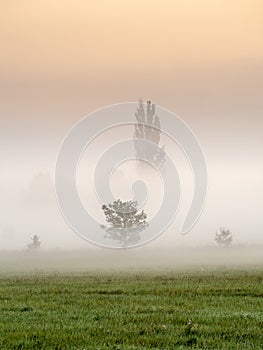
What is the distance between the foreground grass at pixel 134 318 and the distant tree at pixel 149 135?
338 feet

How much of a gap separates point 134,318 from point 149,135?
128 meters

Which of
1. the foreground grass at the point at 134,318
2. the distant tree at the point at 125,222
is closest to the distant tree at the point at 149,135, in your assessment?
the distant tree at the point at 125,222

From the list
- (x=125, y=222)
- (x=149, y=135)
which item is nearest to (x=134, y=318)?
(x=125, y=222)

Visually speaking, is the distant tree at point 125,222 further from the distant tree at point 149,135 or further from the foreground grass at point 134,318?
the foreground grass at point 134,318

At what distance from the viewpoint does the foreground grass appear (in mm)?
16375

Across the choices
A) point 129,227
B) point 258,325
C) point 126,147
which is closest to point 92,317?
point 258,325

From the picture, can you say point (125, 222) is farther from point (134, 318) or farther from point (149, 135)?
point (134, 318)

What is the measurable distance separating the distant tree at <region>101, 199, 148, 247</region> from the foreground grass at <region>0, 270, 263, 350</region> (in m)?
80.9

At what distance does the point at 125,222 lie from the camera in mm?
111688

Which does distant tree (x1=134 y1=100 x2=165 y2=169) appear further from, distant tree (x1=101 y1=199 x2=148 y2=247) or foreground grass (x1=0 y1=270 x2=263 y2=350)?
foreground grass (x1=0 y1=270 x2=263 y2=350)

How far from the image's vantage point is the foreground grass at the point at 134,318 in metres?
16.4

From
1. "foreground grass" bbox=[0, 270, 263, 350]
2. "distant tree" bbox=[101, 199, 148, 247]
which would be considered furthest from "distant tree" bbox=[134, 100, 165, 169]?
"foreground grass" bbox=[0, 270, 263, 350]

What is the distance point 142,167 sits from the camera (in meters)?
136

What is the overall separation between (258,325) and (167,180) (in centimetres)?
12039
